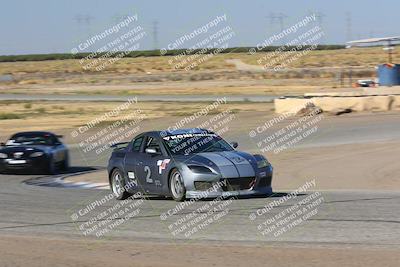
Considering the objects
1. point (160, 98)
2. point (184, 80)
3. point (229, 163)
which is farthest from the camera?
point (184, 80)

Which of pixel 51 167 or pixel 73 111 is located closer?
A: pixel 51 167

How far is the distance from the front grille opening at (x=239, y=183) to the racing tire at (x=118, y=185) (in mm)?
2386

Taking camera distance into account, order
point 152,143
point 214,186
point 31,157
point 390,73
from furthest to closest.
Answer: point 390,73, point 31,157, point 152,143, point 214,186

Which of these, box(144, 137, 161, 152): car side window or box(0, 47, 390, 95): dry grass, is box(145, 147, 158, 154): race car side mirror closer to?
box(144, 137, 161, 152): car side window

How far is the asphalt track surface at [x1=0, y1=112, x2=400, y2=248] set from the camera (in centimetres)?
959

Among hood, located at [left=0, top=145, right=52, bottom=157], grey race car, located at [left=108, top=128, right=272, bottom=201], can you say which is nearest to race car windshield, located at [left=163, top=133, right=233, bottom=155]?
grey race car, located at [left=108, top=128, right=272, bottom=201]

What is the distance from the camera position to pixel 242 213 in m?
11.7

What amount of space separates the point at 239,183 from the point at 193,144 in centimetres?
134

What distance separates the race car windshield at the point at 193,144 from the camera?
14219 mm

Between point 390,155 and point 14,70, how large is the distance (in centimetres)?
11557

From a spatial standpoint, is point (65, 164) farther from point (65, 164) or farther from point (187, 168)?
point (187, 168)

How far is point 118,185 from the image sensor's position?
15.2 meters

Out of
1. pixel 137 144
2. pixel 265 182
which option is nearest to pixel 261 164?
pixel 265 182

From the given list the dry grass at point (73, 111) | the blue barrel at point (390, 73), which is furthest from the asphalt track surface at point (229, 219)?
the blue barrel at point (390, 73)
